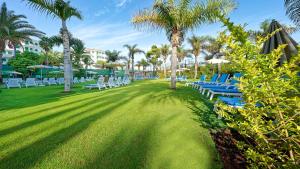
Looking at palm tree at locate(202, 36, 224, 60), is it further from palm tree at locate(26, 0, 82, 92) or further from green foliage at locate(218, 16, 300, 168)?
green foliage at locate(218, 16, 300, 168)

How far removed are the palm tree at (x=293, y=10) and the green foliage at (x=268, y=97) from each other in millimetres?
9842

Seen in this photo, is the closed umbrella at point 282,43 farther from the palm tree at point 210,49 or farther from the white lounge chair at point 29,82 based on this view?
the palm tree at point 210,49

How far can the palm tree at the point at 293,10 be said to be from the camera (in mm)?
8906

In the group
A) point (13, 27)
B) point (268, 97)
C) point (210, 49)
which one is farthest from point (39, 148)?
point (210, 49)

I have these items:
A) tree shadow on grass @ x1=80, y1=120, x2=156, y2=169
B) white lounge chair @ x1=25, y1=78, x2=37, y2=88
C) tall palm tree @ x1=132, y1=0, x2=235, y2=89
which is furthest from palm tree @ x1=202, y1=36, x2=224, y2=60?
tree shadow on grass @ x1=80, y1=120, x2=156, y2=169

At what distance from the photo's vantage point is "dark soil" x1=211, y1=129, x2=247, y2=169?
240 centimetres

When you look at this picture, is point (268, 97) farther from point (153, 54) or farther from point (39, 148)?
point (153, 54)

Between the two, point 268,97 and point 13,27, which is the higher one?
point 13,27

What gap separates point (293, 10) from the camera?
363 inches

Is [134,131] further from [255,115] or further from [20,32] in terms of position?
[20,32]

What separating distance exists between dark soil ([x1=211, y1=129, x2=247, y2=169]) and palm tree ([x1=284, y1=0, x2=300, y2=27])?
905 centimetres

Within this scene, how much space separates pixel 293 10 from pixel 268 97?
10.5 meters

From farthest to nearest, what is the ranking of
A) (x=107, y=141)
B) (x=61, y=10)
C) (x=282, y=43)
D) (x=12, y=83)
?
(x=12, y=83), (x=61, y=10), (x=107, y=141), (x=282, y=43)

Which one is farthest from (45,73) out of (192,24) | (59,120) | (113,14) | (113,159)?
(113,159)
